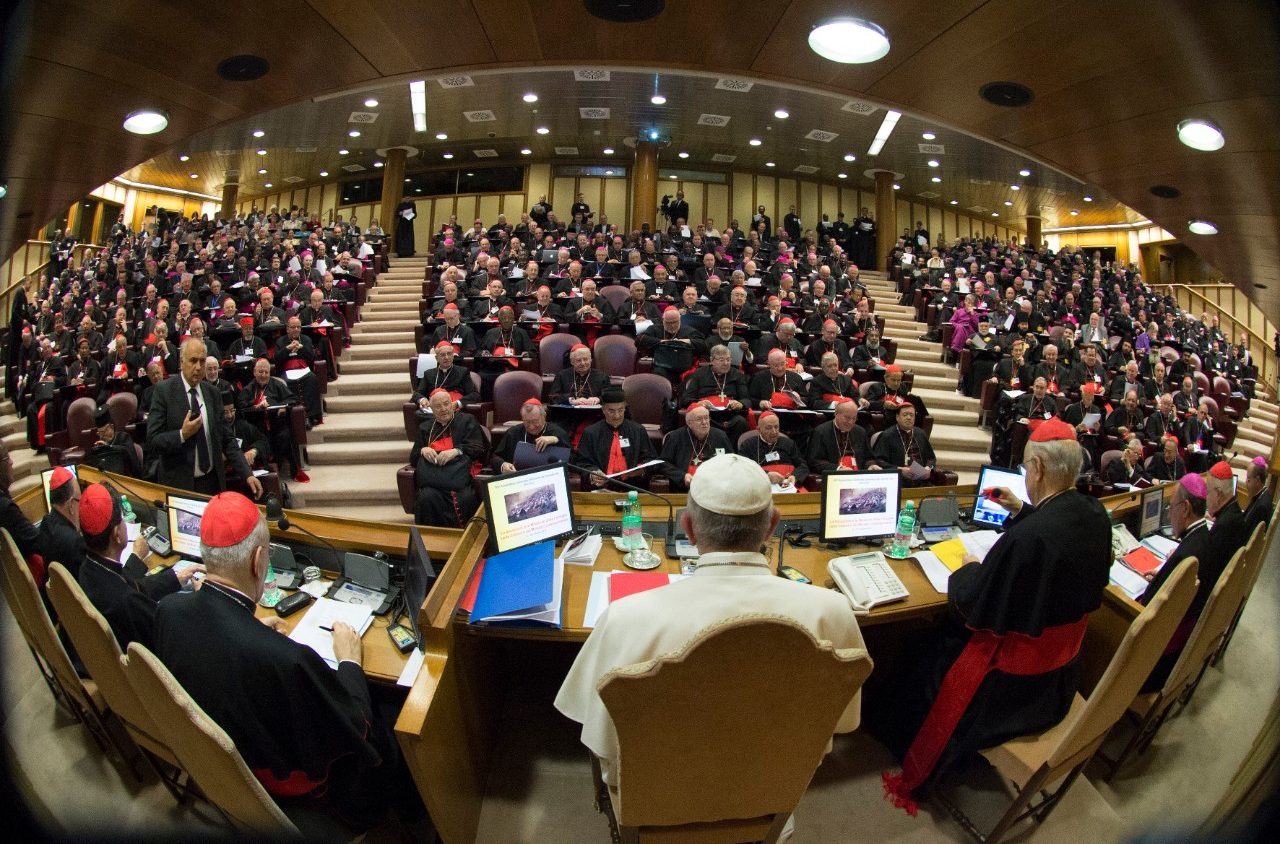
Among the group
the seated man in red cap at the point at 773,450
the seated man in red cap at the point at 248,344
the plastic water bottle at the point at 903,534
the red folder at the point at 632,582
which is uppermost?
the seated man in red cap at the point at 248,344

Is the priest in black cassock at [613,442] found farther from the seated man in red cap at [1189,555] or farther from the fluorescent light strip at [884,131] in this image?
the fluorescent light strip at [884,131]

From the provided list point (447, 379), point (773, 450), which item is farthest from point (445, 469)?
point (773, 450)

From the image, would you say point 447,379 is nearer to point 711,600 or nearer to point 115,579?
point 115,579

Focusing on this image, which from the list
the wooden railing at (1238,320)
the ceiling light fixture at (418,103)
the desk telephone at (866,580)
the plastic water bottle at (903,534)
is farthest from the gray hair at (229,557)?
the wooden railing at (1238,320)

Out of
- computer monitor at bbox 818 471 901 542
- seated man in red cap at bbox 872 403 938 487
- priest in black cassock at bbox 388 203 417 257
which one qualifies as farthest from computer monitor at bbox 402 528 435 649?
priest in black cassock at bbox 388 203 417 257

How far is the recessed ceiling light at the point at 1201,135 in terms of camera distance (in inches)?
84.4

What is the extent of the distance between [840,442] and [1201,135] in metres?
3.45

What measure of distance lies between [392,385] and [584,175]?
39.6ft

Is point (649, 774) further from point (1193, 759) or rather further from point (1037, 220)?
point (1037, 220)

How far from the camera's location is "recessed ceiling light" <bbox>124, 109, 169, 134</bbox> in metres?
2.31

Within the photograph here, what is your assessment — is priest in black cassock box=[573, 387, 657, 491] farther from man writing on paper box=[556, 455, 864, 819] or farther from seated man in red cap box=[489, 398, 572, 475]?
man writing on paper box=[556, 455, 864, 819]

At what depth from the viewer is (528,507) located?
108 inches

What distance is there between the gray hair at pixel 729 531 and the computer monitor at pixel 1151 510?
10.8 ft

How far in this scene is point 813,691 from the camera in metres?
1.34
